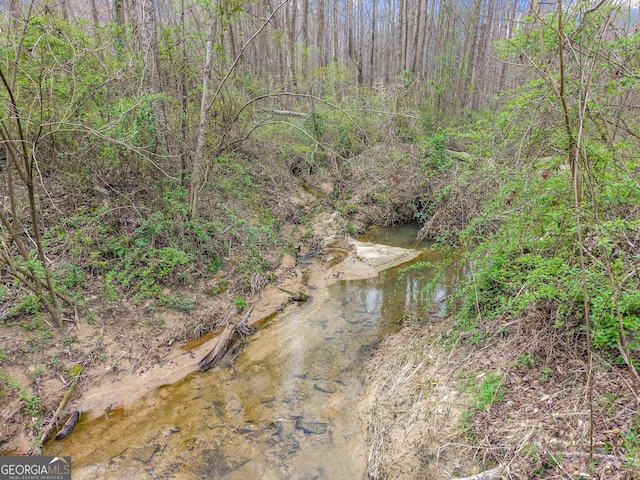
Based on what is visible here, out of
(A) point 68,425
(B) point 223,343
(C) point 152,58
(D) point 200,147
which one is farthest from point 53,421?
(C) point 152,58

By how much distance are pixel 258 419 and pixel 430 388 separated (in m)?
1.76

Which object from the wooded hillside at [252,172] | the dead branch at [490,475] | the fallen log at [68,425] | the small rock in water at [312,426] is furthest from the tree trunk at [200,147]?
the dead branch at [490,475]

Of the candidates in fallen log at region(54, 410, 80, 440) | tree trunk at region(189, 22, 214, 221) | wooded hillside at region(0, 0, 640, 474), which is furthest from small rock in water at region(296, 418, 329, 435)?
tree trunk at region(189, 22, 214, 221)

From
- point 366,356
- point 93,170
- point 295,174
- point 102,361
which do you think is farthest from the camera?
point 295,174

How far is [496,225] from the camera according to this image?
4438mm

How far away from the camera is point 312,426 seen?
146 inches

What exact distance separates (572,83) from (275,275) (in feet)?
16.4

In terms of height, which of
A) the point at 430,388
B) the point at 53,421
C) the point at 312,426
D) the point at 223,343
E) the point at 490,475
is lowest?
the point at 312,426

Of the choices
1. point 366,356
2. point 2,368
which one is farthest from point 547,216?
point 2,368

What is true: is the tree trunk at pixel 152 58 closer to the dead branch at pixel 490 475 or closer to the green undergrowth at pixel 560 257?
the green undergrowth at pixel 560 257

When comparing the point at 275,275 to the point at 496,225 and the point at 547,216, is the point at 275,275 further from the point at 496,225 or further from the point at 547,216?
the point at 547,216

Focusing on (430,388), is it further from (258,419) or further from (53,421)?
(53,421)

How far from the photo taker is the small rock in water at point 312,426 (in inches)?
143

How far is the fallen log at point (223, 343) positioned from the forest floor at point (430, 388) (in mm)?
130
